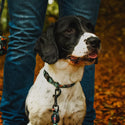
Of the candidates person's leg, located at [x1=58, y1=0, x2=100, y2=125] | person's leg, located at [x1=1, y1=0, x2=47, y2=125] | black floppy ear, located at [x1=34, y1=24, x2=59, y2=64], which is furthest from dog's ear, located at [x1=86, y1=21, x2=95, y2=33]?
person's leg, located at [x1=1, y1=0, x2=47, y2=125]

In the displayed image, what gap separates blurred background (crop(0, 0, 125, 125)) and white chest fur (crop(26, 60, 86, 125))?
0.37 m

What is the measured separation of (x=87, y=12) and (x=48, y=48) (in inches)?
22.3

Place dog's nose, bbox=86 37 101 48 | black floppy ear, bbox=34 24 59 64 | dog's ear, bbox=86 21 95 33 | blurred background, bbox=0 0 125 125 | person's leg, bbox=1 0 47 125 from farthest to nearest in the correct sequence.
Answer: blurred background, bbox=0 0 125 125, person's leg, bbox=1 0 47 125, dog's ear, bbox=86 21 95 33, black floppy ear, bbox=34 24 59 64, dog's nose, bbox=86 37 101 48

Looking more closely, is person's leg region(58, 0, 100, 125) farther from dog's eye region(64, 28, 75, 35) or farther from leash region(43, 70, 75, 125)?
→ leash region(43, 70, 75, 125)

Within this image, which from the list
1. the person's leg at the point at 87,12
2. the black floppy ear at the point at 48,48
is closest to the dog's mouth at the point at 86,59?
the black floppy ear at the point at 48,48

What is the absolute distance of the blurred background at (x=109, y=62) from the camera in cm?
378

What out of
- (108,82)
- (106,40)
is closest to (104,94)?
(108,82)

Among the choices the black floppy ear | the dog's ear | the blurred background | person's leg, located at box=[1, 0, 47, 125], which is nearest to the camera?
the black floppy ear

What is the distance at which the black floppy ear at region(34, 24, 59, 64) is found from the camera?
7.31 feet

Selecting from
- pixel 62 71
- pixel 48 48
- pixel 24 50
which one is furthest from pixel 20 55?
pixel 62 71

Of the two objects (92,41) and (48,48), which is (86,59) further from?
(48,48)

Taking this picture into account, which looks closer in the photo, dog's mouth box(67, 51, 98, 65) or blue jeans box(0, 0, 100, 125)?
dog's mouth box(67, 51, 98, 65)

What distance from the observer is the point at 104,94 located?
467 cm

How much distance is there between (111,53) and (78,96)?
5220 mm
